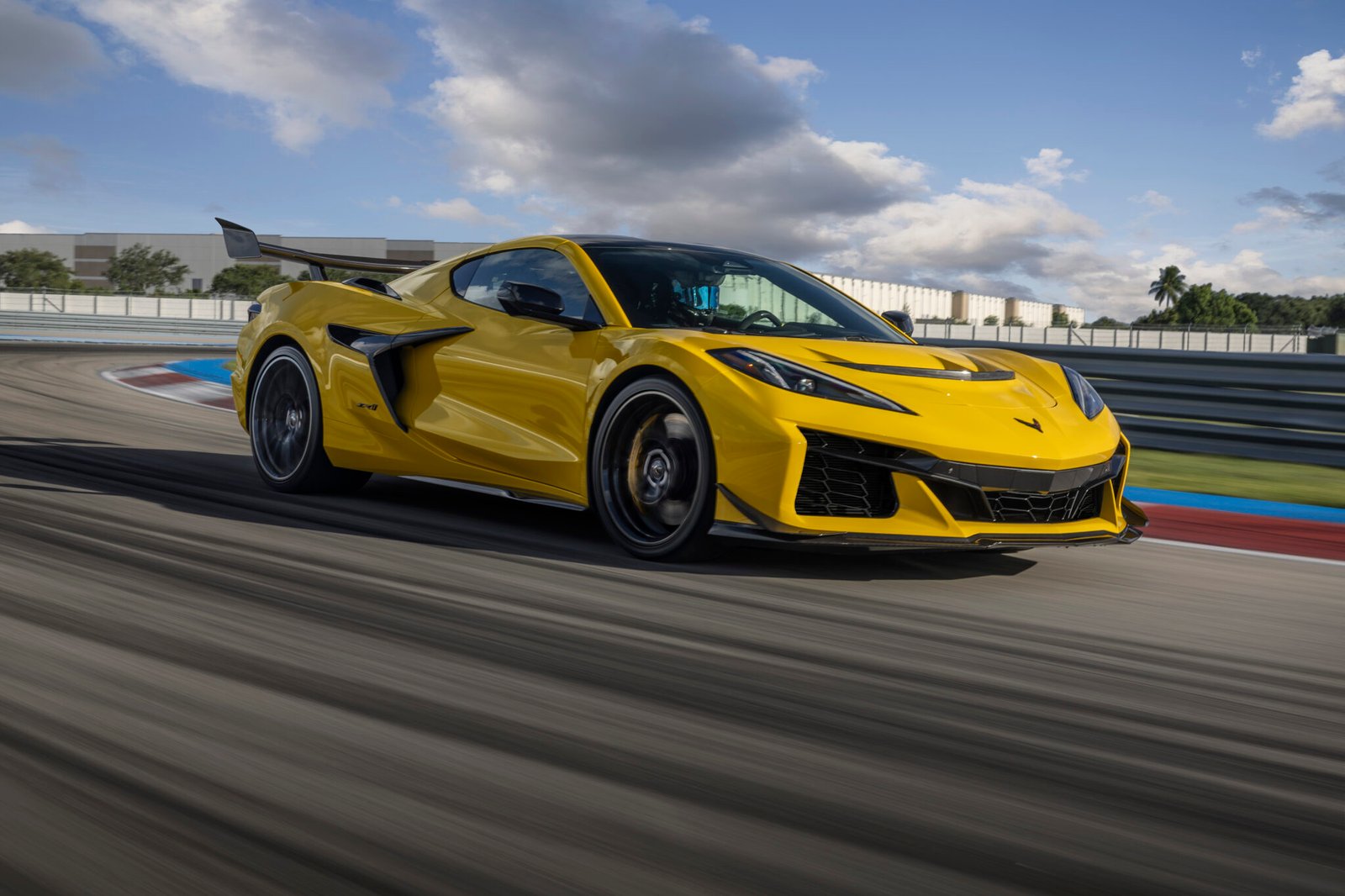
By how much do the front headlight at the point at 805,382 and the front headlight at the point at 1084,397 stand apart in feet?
3.28

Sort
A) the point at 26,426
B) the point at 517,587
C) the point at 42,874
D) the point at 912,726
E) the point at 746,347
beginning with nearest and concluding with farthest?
the point at 42,874, the point at 912,726, the point at 517,587, the point at 746,347, the point at 26,426

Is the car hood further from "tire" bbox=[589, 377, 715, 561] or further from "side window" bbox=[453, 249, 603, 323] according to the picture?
"side window" bbox=[453, 249, 603, 323]

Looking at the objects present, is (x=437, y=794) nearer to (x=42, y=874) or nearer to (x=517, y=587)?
(x=42, y=874)

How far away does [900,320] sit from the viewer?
611 cm

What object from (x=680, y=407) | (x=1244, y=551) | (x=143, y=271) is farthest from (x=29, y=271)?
(x=1244, y=551)

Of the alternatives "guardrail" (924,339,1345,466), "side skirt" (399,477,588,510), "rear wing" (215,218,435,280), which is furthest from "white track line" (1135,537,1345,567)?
"rear wing" (215,218,435,280)

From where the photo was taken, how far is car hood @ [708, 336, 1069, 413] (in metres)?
4.54

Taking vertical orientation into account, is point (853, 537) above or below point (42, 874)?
above

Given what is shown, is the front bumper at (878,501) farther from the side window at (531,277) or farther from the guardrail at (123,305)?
the guardrail at (123,305)

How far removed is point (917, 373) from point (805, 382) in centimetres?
49

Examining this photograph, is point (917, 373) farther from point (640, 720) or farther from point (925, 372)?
point (640, 720)

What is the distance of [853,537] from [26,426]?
6.48 m

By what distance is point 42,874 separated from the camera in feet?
6.47

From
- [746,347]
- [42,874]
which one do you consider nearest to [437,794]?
[42,874]
